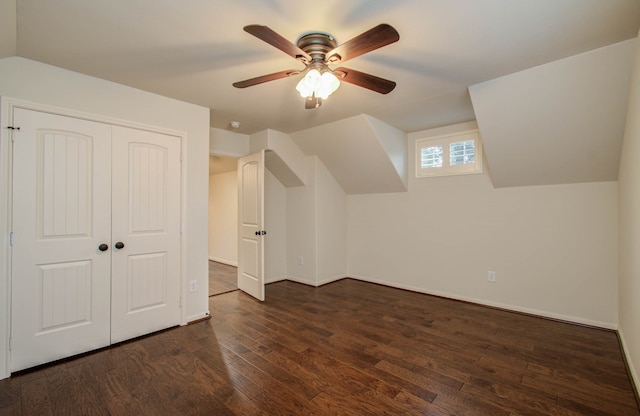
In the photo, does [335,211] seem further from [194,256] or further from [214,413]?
[214,413]

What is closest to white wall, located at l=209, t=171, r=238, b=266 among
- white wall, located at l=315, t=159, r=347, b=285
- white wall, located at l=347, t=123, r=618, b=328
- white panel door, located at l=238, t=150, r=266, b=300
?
white panel door, located at l=238, t=150, r=266, b=300

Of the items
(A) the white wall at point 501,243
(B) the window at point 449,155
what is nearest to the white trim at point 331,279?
(A) the white wall at point 501,243

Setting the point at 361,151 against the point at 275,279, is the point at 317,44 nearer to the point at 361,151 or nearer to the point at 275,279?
the point at 361,151

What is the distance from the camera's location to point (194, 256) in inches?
124

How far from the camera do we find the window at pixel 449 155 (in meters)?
3.73

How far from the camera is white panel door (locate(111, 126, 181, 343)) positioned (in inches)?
104

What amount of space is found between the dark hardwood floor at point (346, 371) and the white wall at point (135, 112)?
0.58 meters

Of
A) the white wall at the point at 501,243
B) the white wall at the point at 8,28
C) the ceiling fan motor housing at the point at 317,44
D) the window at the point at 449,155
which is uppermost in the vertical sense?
the white wall at the point at 8,28

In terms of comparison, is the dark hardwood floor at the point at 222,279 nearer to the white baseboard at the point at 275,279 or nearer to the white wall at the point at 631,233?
the white baseboard at the point at 275,279

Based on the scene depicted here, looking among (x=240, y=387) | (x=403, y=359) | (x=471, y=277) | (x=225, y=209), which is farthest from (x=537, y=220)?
(x=225, y=209)

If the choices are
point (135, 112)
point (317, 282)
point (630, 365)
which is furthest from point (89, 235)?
point (630, 365)

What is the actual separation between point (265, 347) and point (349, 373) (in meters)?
0.83

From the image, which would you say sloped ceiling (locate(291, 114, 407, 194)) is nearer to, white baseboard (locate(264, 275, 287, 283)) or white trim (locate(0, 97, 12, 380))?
white baseboard (locate(264, 275, 287, 283))

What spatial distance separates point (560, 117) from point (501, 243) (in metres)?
1.57
